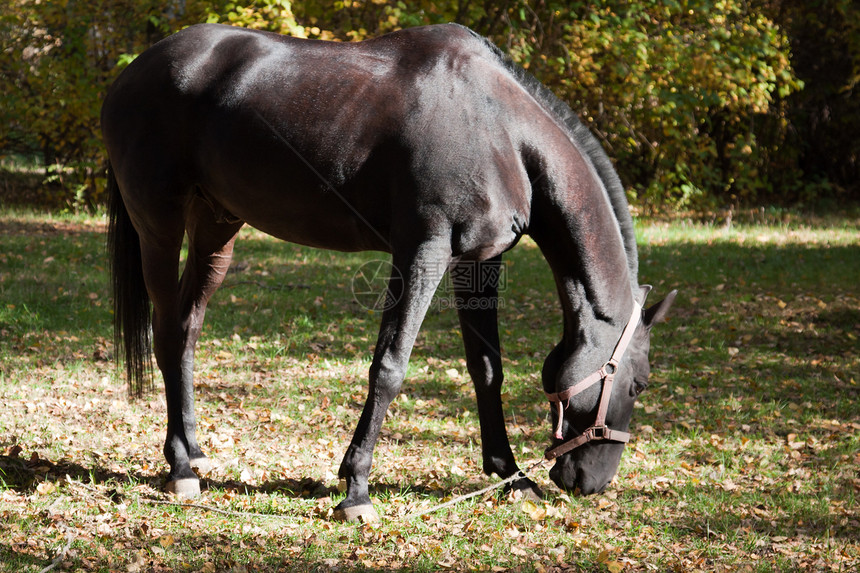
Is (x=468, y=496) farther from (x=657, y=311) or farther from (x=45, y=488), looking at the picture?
(x=45, y=488)

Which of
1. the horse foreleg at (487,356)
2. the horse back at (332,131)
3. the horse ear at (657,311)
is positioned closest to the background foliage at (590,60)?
the horse back at (332,131)

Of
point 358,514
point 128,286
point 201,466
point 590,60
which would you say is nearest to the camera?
point 358,514

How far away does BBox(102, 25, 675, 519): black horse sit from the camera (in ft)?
11.1

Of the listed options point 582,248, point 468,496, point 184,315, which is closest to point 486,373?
point 468,496

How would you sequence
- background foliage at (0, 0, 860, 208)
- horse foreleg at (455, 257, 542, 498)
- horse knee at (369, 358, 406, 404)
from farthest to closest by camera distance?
background foliage at (0, 0, 860, 208) → horse foreleg at (455, 257, 542, 498) → horse knee at (369, 358, 406, 404)

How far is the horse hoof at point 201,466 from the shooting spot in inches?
161

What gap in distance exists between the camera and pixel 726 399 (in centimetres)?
569

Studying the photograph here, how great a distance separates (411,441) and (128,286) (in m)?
1.84

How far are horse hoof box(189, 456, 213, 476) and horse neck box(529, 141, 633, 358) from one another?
1.96m

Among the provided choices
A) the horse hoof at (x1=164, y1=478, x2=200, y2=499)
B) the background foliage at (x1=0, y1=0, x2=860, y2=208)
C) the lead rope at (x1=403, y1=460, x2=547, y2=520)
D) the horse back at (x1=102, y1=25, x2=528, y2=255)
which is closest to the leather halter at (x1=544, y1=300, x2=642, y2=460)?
the lead rope at (x1=403, y1=460, x2=547, y2=520)

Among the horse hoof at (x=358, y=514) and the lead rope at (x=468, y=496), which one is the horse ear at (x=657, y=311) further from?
the horse hoof at (x=358, y=514)

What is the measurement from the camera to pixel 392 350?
346 centimetres

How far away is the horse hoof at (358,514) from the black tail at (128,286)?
4.77ft

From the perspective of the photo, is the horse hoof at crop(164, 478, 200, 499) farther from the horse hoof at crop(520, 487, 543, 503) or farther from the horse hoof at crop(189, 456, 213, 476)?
the horse hoof at crop(520, 487, 543, 503)
